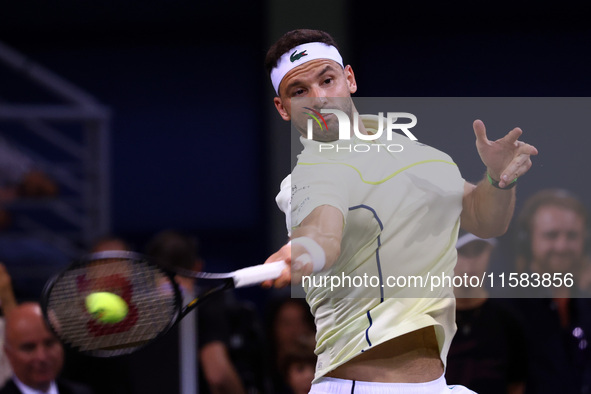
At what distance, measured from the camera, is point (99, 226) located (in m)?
6.17

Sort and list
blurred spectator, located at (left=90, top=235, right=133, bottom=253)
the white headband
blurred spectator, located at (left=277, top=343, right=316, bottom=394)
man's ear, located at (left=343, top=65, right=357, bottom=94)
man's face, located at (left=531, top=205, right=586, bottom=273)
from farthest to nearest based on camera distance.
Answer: blurred spectator, located at (left=90, top=235, right=133, bottom=253)
blurred spectator, located at (left=277, top=343, right=316, bottom=394)
man's face, located at (left=531, top=205, right=586, bottom=273)
man's ear, located at (left=343, top=65, right=357, bottom=94)
the white headband

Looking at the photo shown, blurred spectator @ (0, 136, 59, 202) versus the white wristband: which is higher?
blurred spectator @ (0, 136, 59, 202)

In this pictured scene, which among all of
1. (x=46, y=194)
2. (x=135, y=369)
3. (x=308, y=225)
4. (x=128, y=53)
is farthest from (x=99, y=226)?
(x=308, y=225)

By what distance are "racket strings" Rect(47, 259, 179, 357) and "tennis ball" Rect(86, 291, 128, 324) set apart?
16 mm

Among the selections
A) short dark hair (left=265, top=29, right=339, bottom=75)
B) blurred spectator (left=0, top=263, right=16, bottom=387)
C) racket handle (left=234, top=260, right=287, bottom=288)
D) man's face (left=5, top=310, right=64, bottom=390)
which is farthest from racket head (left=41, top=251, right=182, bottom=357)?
blurred spectator (left=0, top=263, right=16, bottom=387)

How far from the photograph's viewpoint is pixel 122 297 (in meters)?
2.82

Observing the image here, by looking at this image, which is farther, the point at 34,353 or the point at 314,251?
the point at 34,353

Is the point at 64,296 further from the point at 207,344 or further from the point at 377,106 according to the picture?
the point at 207,344

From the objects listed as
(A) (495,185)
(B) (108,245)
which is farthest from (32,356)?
(A) (495,185)

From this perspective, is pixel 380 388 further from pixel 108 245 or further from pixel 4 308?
pixel 108 245

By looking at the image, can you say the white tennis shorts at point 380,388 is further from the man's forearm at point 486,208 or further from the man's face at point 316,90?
the man's face at point 316,90

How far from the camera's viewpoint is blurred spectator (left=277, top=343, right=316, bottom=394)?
436 centimetres

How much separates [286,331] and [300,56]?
85.3 inches

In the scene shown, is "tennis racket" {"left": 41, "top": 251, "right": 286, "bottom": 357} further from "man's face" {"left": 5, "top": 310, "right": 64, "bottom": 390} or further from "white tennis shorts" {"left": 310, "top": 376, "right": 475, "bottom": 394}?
"man's face" {"left": 5, "top": 310, "right": 64, "bottom": 390}
